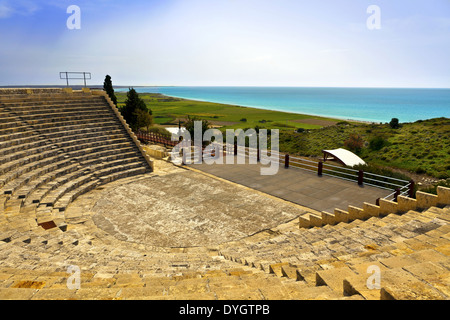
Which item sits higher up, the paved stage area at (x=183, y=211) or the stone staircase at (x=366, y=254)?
the stone staircase at (x=366, y=254)

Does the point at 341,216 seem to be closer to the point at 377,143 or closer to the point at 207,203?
the point at 207,203

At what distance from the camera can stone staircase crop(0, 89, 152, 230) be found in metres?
10.4

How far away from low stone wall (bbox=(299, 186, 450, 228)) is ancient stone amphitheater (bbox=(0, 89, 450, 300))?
0.03 m

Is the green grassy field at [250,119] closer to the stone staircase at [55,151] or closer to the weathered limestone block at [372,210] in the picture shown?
the stone staircase at [55,151]

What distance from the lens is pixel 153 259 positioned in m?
7.17

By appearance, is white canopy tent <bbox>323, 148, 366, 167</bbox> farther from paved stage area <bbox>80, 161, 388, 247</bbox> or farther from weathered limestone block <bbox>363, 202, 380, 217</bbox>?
weathered limestone block <bbox>363, 202, 380, 217</bbox>

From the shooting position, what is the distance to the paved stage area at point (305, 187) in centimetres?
1163

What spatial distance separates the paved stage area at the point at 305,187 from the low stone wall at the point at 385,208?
5.32 feet

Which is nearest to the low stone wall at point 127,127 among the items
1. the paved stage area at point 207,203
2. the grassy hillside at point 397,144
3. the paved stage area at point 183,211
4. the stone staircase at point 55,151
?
the stone staircase at point 55,151

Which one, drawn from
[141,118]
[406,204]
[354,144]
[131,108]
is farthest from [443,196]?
[354,144]

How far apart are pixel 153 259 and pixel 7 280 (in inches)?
124
